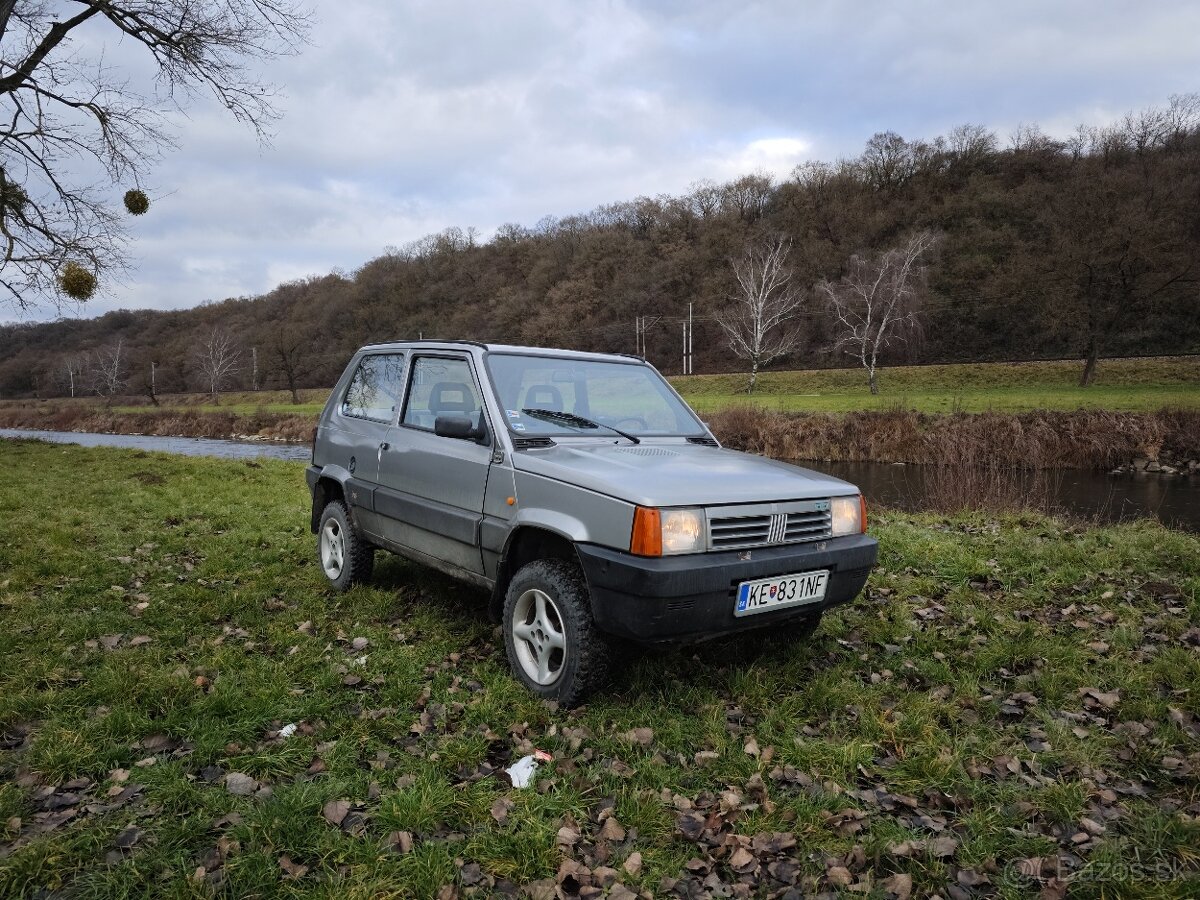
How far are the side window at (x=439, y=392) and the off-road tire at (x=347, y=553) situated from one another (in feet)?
3.70

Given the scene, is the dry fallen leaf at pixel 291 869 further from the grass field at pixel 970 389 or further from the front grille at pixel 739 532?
the grass field at pixel 970 389

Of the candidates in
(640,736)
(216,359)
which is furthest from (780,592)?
(216,359)

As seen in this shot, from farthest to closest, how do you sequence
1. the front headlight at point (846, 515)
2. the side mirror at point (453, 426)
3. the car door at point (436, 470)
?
1. the car door at point (436, 470)
2. the side mirror at point (453, 426)
3. the front headlight at point (846, 515)

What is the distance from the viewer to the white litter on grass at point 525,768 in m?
2.80

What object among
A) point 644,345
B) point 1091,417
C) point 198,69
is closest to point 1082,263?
point 1091,417

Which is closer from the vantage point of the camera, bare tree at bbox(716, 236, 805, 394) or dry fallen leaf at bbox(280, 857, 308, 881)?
dry fallen leaf at bbox(280, 857, 308, 881)

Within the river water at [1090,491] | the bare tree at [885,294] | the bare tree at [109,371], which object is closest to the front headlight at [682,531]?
the river water at [1090,491]

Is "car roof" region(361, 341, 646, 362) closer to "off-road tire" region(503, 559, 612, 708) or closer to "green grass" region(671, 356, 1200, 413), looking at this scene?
Answer: "off-road tire" region(503, 559, 612, 708)

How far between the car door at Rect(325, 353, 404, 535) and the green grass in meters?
19.8

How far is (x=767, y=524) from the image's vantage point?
327 cm

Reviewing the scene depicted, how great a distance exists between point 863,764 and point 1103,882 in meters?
0.90

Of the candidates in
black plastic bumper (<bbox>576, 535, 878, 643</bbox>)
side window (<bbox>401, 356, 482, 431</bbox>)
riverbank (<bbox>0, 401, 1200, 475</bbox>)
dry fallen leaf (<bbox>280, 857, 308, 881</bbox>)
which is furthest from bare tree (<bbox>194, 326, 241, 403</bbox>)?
dry fallen leaf (<bbox>280, 857, 308, 881</bbox>)

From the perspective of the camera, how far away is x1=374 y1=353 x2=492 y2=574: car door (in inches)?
154

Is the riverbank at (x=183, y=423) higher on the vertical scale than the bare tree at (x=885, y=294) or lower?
lower
